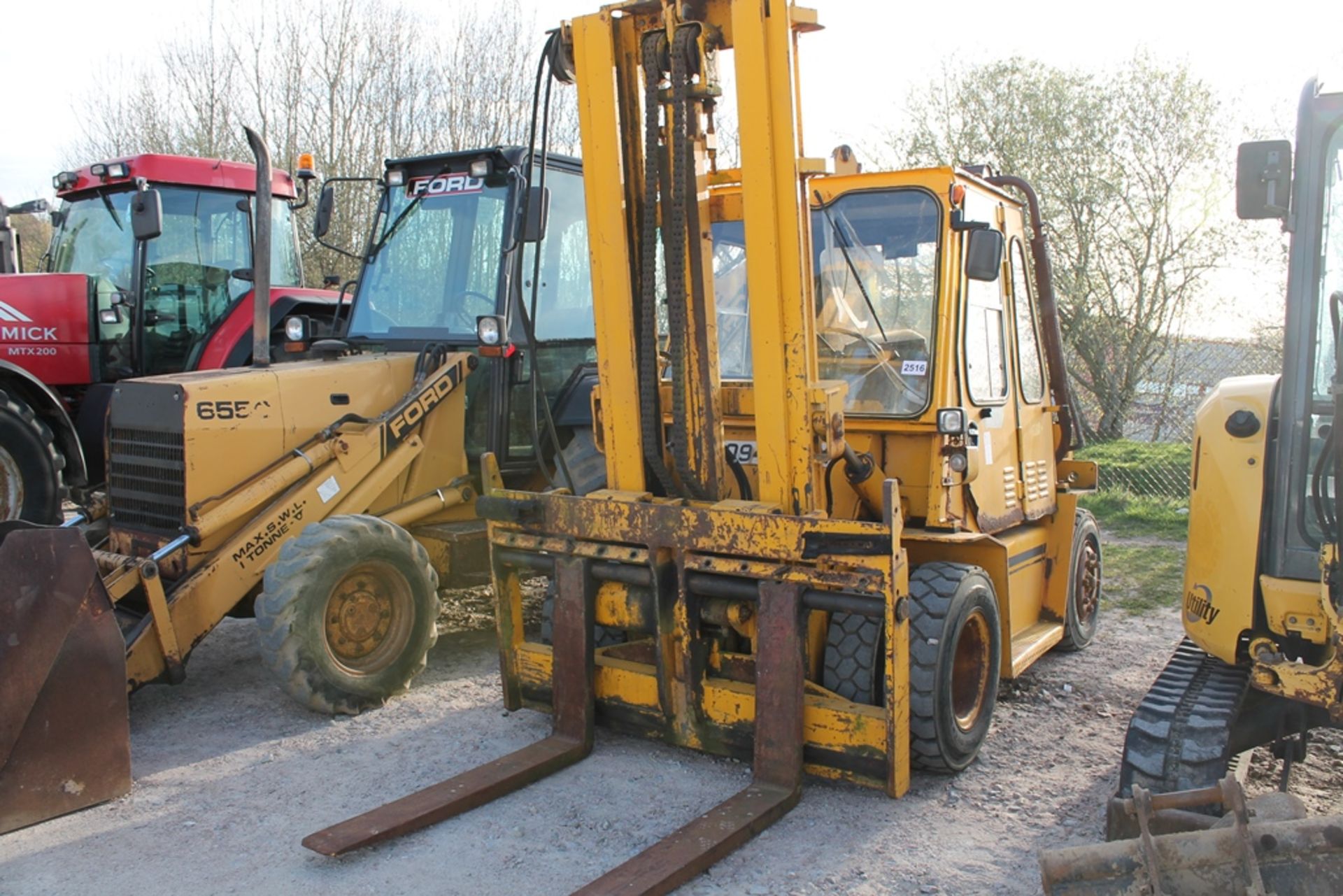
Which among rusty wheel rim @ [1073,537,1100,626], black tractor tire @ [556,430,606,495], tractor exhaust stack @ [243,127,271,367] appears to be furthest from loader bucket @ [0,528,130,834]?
rusty wheel rim @ [1073,537,1100,626]

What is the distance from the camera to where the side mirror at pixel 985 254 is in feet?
14.6

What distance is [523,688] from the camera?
4727mm

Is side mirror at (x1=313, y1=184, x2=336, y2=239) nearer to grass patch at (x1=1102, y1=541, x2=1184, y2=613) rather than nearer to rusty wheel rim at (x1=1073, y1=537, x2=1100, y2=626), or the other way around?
rusty wheel rim at (x1=1073, y1=537, x2=1100, y2=626)

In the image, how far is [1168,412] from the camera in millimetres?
12852

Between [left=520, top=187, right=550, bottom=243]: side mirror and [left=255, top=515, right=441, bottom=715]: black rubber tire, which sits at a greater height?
[left=520, top=187, right=550, bottom=243]: side mirror

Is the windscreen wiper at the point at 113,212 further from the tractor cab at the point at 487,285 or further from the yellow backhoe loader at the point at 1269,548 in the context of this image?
the yellow backhoe loader at the point at 1269,548

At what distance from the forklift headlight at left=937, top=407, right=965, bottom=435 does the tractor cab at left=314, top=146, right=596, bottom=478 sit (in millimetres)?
2373

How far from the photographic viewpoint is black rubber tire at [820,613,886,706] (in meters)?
4.04

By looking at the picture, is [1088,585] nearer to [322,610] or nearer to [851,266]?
[851,266]

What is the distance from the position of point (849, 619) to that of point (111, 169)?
7.40m

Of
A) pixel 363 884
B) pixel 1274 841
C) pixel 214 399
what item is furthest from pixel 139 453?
pixel 1274 841

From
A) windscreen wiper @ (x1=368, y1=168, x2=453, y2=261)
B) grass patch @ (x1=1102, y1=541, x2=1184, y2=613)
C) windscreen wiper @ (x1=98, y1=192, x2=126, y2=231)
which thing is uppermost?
windscreen wiper @ (x1=98, y1=192, x2=126, y2=231)

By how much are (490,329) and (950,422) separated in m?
2.50

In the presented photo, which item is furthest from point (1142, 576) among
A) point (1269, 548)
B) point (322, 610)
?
point (322, 610)
